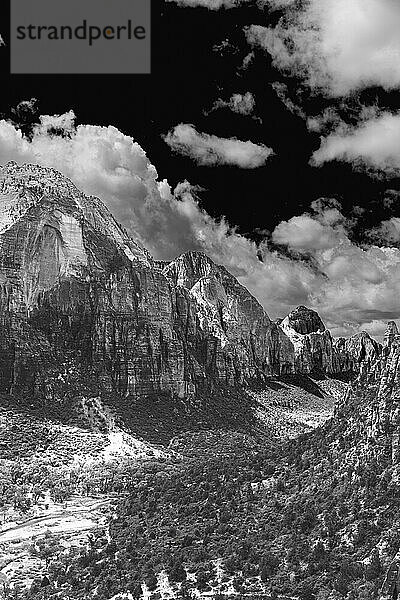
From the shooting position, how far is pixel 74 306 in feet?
450

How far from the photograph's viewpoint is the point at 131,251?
176 metres

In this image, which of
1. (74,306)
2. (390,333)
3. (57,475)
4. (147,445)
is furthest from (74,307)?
(390,333)

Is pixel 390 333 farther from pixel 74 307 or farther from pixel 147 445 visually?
pixel 74 307

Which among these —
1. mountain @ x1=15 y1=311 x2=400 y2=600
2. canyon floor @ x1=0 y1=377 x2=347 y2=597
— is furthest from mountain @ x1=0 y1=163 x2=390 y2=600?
canyon floor @ x1=0 y1=377 x2=347 y2=597

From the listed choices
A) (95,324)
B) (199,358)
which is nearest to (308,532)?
(95,324)

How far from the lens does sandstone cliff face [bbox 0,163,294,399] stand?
12525cm

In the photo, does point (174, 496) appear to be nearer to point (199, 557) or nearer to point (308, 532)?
point (199, 557)

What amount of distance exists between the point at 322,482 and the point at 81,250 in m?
95.5

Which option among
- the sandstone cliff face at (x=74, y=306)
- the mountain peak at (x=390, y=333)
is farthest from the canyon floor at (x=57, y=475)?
the mountain peak at (x=390, y=333)

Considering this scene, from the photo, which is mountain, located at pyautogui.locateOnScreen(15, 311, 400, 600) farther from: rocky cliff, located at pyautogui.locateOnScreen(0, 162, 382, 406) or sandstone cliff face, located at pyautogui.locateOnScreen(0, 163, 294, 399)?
rocky cliff, located at pyautogui.locateOnScreen(0, 162, 382, 406)

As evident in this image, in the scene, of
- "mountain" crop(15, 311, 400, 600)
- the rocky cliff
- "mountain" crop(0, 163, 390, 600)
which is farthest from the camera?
the rocky cliff

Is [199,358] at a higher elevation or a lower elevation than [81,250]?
lower

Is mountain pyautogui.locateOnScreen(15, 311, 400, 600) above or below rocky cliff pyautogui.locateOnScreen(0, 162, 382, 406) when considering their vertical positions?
below

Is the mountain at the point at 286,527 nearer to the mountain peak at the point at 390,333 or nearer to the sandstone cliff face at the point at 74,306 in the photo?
the mountain peak at the point at 390,333
